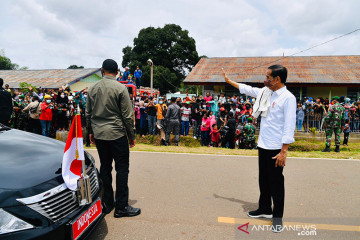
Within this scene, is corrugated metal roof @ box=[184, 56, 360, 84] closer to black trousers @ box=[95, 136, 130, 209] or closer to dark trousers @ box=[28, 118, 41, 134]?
dark trousers @ box=[28, 118, 41, 134]

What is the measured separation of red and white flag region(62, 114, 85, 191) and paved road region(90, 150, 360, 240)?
2.81 feet

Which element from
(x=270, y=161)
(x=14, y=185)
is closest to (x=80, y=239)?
(x=14, y=185)

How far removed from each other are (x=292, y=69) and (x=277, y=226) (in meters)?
18.0

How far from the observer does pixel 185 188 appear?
4.60 meters

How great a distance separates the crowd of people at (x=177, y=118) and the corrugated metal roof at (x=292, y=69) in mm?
5242

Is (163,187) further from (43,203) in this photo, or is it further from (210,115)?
(210,115)

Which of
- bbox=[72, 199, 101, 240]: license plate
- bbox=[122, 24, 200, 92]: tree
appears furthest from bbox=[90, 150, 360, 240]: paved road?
bbox=[122, 24, 200, 92]: tree

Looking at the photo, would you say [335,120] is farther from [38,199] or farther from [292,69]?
[292,69]

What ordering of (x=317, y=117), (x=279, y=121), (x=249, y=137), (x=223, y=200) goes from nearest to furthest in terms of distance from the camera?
(x=279, y=121) < (x=223, y=200) < (x=249, y=137) < (x=317, y=117)

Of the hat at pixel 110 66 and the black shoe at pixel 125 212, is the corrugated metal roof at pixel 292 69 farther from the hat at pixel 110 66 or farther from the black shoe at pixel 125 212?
the black shoe at pixel 125 212

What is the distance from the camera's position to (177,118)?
10.4m

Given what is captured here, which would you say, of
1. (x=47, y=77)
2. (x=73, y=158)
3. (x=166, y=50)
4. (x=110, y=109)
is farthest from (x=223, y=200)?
(x=166, y=50)

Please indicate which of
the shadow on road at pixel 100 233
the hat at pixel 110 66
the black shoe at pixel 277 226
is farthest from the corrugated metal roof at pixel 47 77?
the black shoe at pixel 277 226

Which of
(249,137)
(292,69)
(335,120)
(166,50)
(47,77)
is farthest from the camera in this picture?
(166,50)
